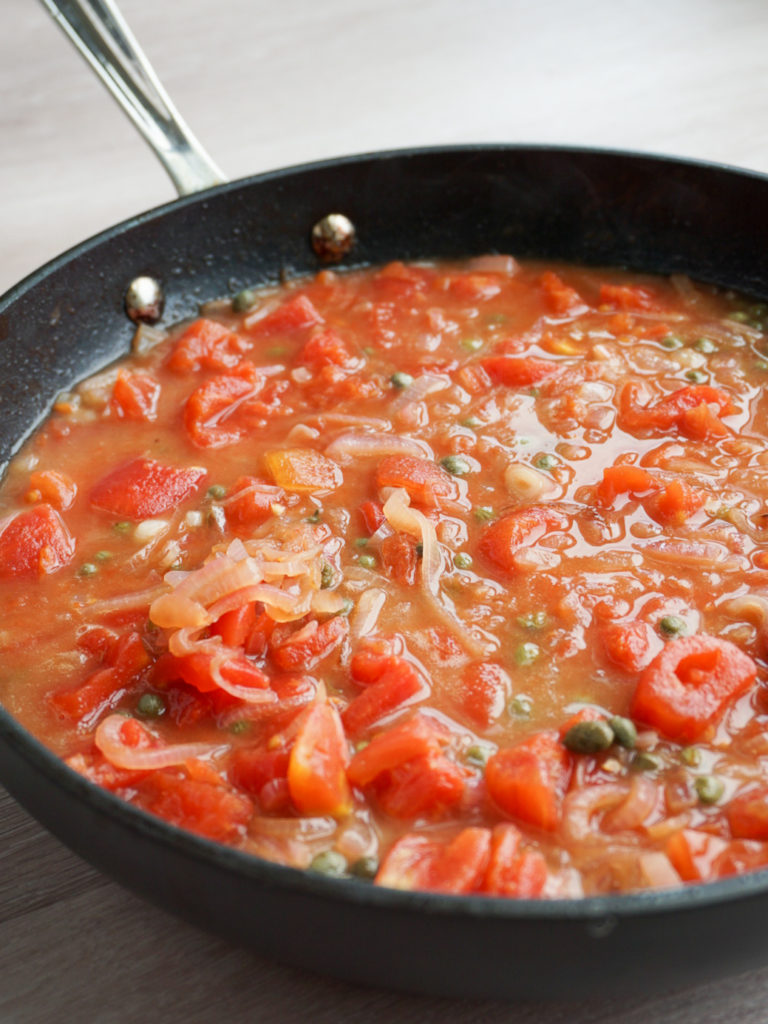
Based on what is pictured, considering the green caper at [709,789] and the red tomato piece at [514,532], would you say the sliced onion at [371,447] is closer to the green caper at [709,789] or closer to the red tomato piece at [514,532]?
the red tomato piece at [514,532]

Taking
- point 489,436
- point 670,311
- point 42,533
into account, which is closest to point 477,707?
point 489,436

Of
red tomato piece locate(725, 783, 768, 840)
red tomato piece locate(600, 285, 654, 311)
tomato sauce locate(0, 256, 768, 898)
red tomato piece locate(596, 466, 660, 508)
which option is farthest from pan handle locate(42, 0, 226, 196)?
red tomato piece locate(725, 783, 768, 840)

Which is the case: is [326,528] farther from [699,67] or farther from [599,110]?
[699,67]

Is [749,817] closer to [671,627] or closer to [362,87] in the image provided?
[671,627]

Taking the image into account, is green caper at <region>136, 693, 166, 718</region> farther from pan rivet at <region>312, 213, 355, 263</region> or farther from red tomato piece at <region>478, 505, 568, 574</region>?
pan rivet at <region>312, 213, 355, 263</region>

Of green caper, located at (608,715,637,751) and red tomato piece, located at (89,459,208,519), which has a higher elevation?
red tomato piece, located at (89,459,208,519)

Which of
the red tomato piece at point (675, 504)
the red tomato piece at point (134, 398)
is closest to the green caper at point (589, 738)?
the red tomato piece at point (675, 504)
